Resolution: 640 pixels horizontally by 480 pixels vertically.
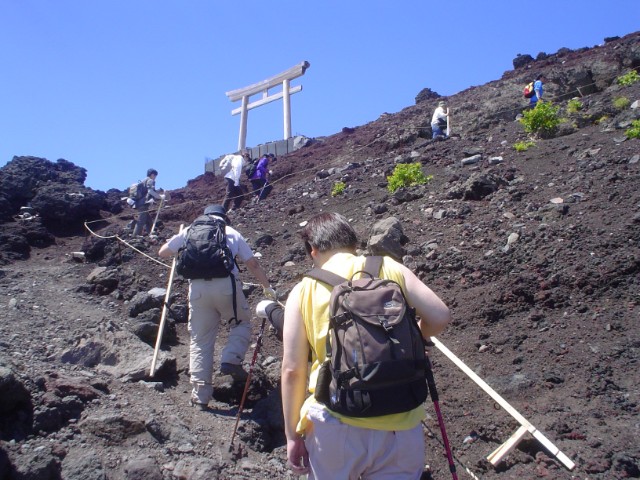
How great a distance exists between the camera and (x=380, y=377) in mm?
2381

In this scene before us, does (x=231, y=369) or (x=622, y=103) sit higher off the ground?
(x=622, y=103)

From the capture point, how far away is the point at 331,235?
2961 mm

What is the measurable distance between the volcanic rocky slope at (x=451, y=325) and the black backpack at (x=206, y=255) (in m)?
1.07

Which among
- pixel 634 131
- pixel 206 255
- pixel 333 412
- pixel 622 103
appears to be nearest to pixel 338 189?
pixel 634 131

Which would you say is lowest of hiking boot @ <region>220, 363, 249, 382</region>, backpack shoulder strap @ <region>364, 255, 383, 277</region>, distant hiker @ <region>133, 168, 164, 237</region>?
hiking boot @ <region>220, 363, 249, 382</region>

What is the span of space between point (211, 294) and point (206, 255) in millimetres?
393

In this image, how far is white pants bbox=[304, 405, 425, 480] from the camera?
98.8 inches

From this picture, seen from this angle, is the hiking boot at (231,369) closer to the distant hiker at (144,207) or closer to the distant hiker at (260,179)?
the distant hiker at (144,207)

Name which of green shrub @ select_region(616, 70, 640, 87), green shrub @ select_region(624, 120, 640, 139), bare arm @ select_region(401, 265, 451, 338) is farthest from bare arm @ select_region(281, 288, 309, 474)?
green shrub @ select_region(616, 70, 640, 87)

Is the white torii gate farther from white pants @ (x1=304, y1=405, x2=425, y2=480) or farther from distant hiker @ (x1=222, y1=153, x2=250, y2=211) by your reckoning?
white pants @ (x1=304, y1=405, x2=425, y2=480)

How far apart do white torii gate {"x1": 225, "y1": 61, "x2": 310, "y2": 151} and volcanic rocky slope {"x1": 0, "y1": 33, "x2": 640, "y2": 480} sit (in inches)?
503

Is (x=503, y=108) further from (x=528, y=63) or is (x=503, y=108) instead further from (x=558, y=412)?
(x=558, y=412)

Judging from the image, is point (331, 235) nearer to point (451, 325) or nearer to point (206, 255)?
point (206, 255)

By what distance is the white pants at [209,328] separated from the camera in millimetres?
5410
